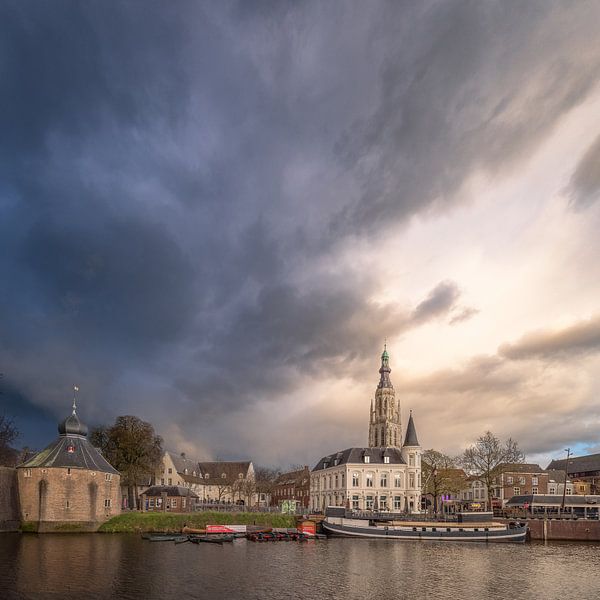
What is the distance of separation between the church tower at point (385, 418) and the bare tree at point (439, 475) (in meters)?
38.7

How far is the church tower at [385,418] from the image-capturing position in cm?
17300

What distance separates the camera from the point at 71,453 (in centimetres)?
8519

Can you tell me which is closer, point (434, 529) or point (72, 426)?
point (434, 529)

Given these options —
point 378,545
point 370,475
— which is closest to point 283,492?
point 370,475

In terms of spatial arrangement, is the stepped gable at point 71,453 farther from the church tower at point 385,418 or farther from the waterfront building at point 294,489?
the church tower at point 385,418

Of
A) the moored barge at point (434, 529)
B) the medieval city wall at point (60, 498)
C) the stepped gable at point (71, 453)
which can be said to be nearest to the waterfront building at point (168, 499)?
the stepped gable at point (71, 453)

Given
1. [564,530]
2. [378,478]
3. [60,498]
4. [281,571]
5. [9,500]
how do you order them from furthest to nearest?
[378,478], [564,530], [9,500], [60,498], [281,571]

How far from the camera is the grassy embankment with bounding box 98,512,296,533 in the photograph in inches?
3253

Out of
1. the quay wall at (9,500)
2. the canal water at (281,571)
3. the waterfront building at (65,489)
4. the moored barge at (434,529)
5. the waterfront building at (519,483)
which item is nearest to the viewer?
the canal water at (281,571)

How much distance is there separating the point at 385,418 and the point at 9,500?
380 ft

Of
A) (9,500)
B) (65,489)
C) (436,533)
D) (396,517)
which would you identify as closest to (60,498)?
(65,489)

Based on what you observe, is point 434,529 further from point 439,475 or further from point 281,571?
point 281,571

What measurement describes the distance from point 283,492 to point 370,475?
50.4 meters

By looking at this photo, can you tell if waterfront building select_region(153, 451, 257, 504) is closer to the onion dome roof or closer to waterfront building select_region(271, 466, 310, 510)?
waterfront building select_region(271, 466, 310, 510)
